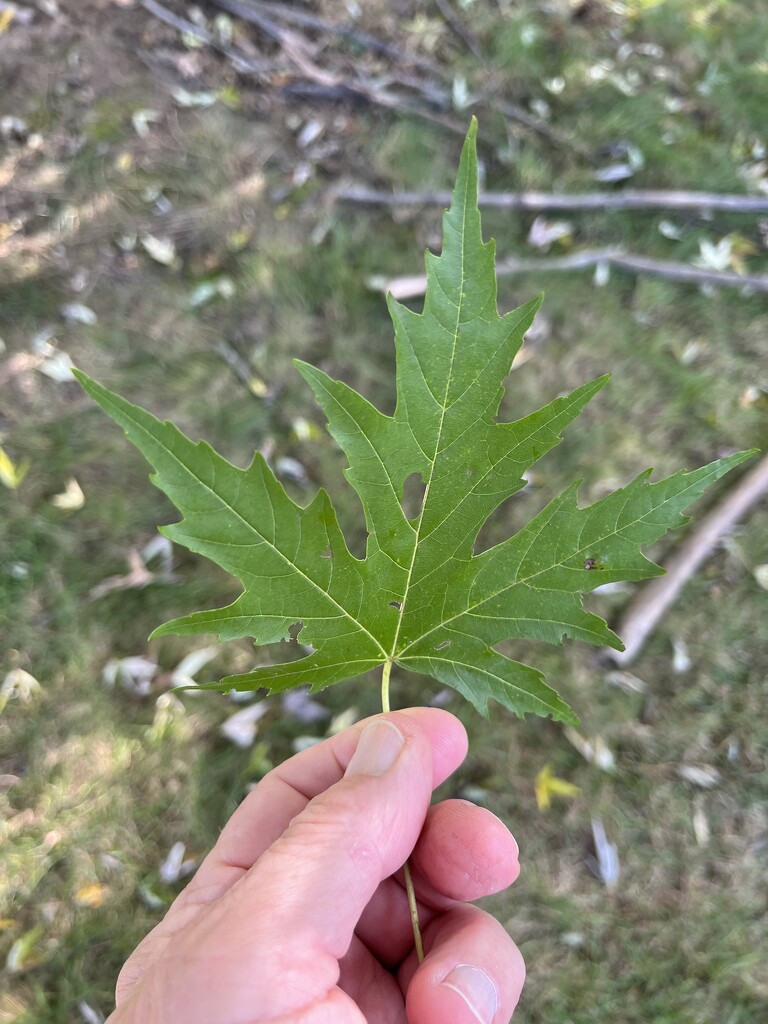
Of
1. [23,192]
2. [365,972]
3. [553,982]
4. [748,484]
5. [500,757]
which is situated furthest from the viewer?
[23,192]

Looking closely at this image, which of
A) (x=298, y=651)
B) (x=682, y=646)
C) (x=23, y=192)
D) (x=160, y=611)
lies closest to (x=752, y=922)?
(x=682, y=646)

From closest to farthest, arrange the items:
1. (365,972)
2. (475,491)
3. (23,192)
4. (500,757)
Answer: (475,491) → (365,972) → (500,757) → (23,192)

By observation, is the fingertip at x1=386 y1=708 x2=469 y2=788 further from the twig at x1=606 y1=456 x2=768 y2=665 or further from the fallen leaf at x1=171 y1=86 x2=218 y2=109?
the fallen leaf at x1=171 y1=86 x2=218 y2=109

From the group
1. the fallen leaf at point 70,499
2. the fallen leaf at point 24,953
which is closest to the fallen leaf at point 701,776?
the fallen leaf at point 24,953

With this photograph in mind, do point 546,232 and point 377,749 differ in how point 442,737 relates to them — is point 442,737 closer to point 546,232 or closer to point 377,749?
point 377,749

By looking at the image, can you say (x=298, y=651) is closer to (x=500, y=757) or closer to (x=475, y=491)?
(x=500, y=757)

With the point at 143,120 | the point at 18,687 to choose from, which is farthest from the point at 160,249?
the point at 18,687

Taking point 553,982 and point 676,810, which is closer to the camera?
point 553,982
